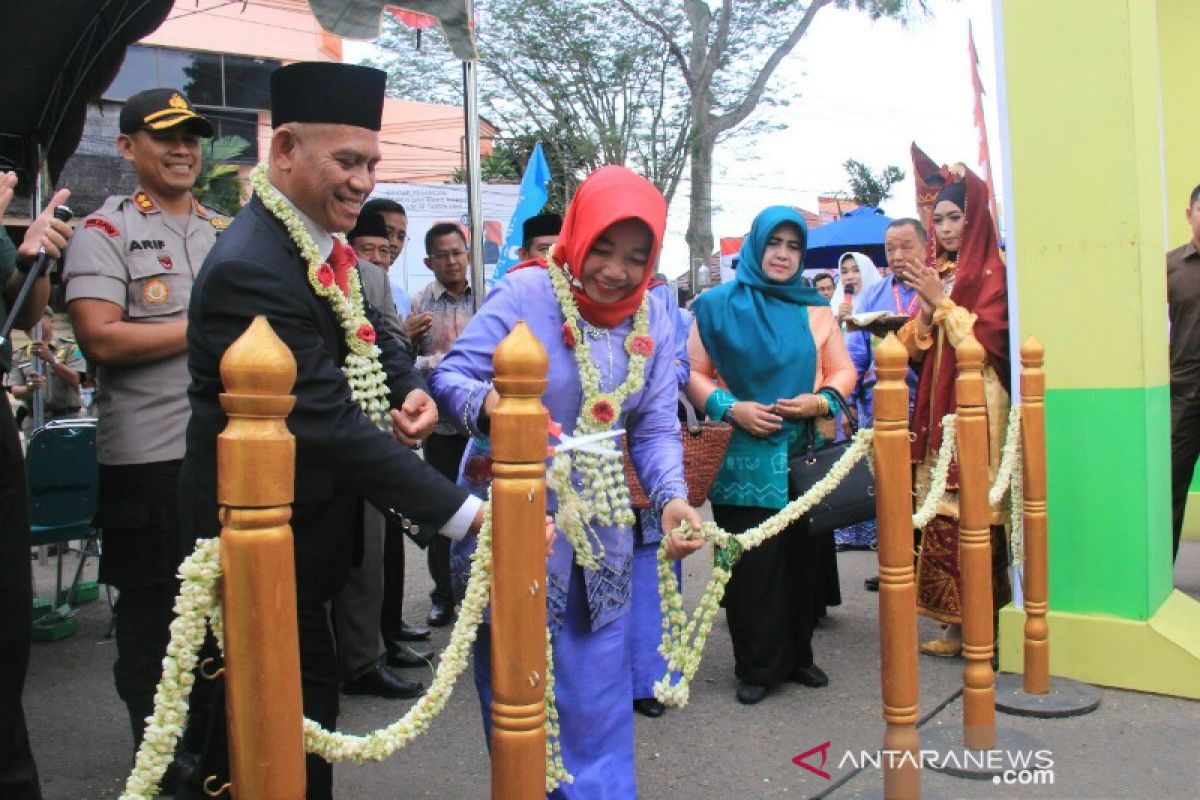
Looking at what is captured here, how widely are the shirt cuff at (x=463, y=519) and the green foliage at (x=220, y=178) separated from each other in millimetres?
20150

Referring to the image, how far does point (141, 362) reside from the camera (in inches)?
122

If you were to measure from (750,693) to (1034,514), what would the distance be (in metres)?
1.33

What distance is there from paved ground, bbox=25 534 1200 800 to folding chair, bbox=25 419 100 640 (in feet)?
1.97

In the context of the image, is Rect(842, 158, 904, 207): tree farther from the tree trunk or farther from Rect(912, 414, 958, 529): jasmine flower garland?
Rect(912, 414, 958, 529): jasmine flower garland

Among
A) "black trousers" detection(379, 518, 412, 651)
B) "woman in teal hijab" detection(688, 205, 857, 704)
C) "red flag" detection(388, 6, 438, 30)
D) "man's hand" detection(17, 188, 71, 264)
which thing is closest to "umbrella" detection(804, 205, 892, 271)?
"red flag" detection(388, 6, 438, 30)

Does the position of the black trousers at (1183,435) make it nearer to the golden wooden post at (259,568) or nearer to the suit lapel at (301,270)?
the suit lapel at (301,270)

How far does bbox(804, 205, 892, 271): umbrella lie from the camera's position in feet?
41.6

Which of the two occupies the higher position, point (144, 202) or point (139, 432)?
point (144, 202)

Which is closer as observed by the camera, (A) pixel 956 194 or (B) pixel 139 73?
(A) pixel 956 194

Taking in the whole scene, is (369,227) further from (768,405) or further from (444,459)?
(768,405)

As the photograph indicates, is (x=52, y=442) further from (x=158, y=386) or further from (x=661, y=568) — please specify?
(x=661, y=568)

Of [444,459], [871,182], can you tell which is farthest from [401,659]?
[871,182]

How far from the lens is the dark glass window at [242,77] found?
2459cm

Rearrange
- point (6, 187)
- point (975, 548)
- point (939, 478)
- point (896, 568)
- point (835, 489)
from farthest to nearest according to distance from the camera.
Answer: point (835, 489) → point (939, 478) → point (975, 548) → point (896, 568) → point (6, 187)
